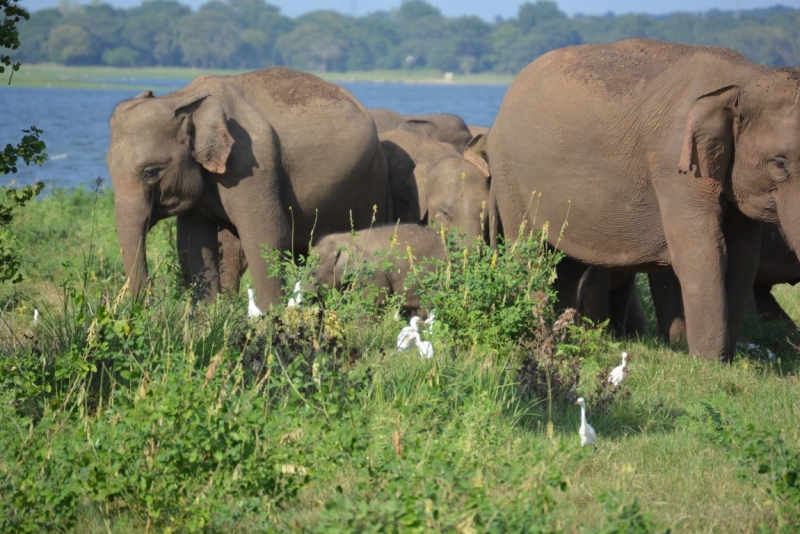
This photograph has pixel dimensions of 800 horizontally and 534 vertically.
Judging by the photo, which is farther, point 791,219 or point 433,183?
point 433,183

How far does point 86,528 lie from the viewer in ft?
14.9

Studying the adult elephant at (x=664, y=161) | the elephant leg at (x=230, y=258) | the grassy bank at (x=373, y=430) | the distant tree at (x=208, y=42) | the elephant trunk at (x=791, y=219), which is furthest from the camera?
the distant tree at (x=208, y=42)

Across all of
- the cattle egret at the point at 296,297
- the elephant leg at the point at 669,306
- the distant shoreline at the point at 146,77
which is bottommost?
the distant shoreline at the point at 146,77

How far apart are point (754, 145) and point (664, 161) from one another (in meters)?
0.61

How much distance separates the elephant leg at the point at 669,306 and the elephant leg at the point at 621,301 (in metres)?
0.36

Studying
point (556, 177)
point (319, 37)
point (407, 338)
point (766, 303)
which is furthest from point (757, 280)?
point (319, 37)

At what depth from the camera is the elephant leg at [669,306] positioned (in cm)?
887

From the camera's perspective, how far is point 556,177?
8.07m

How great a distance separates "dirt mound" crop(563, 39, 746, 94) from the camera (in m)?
7.56

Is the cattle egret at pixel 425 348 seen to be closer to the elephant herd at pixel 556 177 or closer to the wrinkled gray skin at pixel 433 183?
the elephant herd at pixel 556 177

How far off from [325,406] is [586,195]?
3.67 m

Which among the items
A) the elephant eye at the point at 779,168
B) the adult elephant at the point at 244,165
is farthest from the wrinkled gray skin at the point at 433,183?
the elephant eye at the point at 779,168

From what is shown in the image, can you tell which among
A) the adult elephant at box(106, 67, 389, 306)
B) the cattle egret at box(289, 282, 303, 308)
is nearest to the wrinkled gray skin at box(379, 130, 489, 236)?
the adult elephant at box(106, 67, 389, 306)

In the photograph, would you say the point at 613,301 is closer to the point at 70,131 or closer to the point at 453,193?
the point at 453,193
